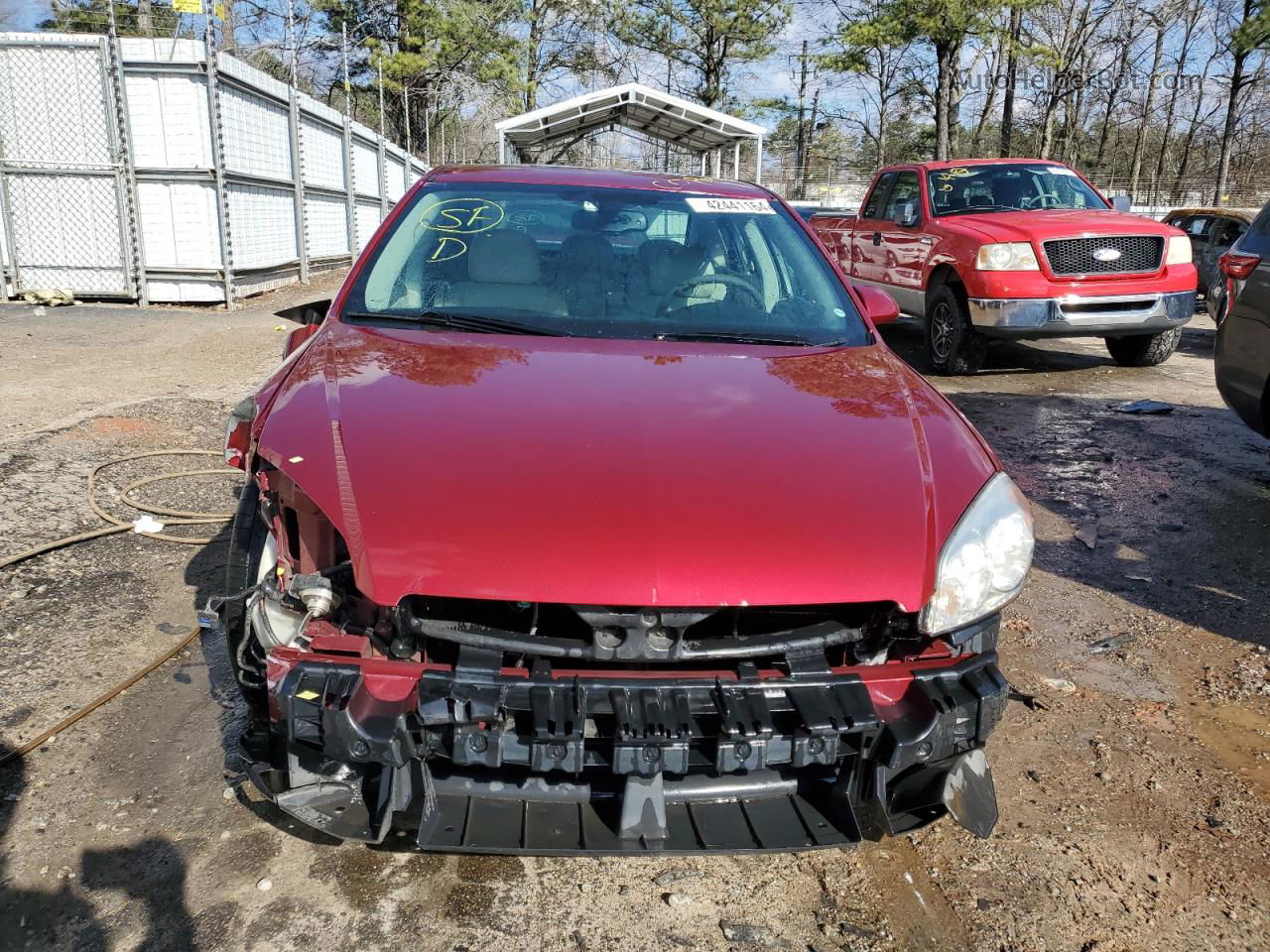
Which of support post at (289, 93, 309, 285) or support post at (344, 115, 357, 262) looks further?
support post at (344, 115, 357, 262)

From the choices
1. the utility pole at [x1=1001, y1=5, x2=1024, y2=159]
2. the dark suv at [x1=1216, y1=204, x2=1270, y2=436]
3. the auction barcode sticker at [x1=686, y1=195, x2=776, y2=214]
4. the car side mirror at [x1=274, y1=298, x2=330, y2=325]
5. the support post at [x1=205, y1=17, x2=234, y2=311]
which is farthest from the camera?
the utility pole at [x1=1001, y1=5, x2=1024, y2=159]

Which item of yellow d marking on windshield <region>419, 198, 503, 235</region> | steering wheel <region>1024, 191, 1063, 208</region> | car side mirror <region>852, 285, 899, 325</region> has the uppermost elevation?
steering wheel <region>1024, 191, 1063, 208</region>

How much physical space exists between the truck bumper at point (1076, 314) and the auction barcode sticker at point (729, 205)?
512 cm

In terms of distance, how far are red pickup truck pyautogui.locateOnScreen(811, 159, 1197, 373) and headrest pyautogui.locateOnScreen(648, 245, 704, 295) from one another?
18.5ft

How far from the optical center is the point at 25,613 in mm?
3637

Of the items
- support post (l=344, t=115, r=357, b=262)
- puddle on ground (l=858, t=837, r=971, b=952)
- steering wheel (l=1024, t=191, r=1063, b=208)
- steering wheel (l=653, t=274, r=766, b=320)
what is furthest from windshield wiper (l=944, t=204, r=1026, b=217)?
support post (l=344, t=115, r=357, b=262)

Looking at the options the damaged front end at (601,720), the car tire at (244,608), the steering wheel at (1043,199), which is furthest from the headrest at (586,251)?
the steering wheel at (1043,199)

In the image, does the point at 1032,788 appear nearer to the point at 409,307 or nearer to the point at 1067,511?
the point at 409,307

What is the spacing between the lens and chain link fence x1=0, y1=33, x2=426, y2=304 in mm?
11156

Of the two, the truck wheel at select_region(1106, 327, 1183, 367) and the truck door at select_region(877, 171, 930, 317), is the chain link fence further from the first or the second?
the truck wheel at select_region(1106, 327, 1183, 367)

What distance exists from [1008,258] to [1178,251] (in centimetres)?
160

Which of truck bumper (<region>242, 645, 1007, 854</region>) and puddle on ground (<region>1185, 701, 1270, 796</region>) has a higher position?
truck bumper (<region>242, 645, 1007, 854</region>)

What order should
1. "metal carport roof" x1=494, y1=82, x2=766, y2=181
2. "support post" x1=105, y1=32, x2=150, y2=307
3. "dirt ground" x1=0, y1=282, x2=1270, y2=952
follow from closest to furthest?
"dirt ground" x1=0, y1=282, x2=1270, y2=952, "support post" x1=105, y1=32, x2=150, y2=307, "metal carport roof" x1=494, y1=82, x2=766, y2=181

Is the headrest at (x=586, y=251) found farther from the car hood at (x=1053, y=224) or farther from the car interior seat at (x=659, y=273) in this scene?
the car hood at (x=1053, y=224)
